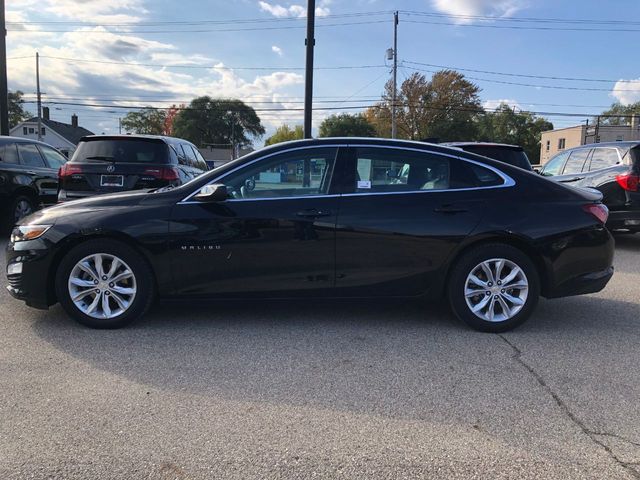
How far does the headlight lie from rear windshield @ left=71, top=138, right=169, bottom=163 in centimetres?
340

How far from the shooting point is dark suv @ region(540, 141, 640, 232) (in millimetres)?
8094

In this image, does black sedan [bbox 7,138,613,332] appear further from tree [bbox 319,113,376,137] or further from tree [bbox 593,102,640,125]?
tree [bbox 593,102,640,125]

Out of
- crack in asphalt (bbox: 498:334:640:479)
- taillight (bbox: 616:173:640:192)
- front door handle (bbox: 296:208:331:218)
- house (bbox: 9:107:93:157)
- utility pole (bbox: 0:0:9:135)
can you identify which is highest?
house (bbox: 9:107:93:157)

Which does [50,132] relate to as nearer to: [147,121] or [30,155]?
[147,121]

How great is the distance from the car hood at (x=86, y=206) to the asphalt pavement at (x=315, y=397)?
2.98ft

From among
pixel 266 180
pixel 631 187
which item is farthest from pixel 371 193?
pixel 631 187

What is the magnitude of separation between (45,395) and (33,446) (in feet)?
1.98

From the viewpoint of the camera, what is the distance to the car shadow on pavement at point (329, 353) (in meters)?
3.32

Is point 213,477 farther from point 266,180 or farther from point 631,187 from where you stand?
point 631,187

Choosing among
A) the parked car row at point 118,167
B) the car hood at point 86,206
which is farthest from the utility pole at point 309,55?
the car hood at point 86,206

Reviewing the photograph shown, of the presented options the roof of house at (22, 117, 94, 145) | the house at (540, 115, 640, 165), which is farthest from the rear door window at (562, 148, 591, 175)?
the roof of house at (22, 117, 94, 145)

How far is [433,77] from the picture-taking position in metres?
69.3

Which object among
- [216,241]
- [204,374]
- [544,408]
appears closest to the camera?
[544,408]

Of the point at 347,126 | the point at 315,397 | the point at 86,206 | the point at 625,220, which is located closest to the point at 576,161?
the point at 625,220
